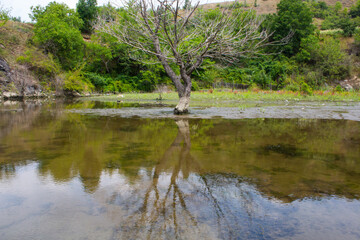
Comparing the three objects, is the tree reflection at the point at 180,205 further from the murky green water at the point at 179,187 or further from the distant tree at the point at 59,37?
the distant tree at the point at 59,37

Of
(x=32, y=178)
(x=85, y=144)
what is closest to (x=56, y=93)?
(x=85, y=144)

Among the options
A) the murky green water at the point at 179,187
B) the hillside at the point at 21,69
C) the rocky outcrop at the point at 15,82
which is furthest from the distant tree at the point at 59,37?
the murky green water at the point at 179,187

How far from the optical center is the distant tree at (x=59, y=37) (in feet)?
87.3

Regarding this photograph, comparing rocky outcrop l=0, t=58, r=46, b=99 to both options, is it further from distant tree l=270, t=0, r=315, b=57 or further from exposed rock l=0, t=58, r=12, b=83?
→ distant tree l=270, t=0, r=315, b=57

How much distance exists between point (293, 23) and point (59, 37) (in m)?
30.5

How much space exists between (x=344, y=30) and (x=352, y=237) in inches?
2033

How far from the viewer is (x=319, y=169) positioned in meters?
3.89

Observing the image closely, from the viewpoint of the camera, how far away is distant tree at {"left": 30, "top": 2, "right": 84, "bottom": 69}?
26609mm

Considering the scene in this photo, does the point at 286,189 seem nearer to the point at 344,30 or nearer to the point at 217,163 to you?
the point at 217,163

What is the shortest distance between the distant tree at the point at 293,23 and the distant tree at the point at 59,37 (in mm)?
26660

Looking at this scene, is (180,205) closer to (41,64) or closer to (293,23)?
(41,64)

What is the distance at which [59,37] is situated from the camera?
2698 cm

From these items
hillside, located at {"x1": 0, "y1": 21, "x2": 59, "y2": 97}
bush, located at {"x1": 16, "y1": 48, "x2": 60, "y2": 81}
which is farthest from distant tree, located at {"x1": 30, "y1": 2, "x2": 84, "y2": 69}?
bush, located at {"x1": 16, "y1": 48, "x2": 60, "y2": 81}

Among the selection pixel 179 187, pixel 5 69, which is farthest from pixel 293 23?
pixel 179 187
